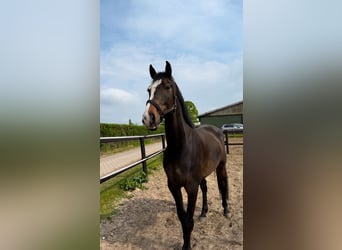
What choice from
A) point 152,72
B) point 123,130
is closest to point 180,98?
point 152,72

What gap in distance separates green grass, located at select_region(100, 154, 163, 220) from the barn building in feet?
1.02

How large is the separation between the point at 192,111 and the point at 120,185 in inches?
19.2

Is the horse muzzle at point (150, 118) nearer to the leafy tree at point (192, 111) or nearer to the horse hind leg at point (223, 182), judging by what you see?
the leafy tree at point (192, 111)

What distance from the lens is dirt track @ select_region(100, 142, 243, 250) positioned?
2.99ft

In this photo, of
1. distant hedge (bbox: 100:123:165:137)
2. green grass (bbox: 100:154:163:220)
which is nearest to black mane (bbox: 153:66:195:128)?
distant hedge (bbox: 100:123:165:137)

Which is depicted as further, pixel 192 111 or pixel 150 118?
pixel 192 111

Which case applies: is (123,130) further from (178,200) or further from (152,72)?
(178,200)

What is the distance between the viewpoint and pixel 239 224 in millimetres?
905

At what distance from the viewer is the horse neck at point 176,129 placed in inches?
40.9

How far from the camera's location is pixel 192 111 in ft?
3.36
